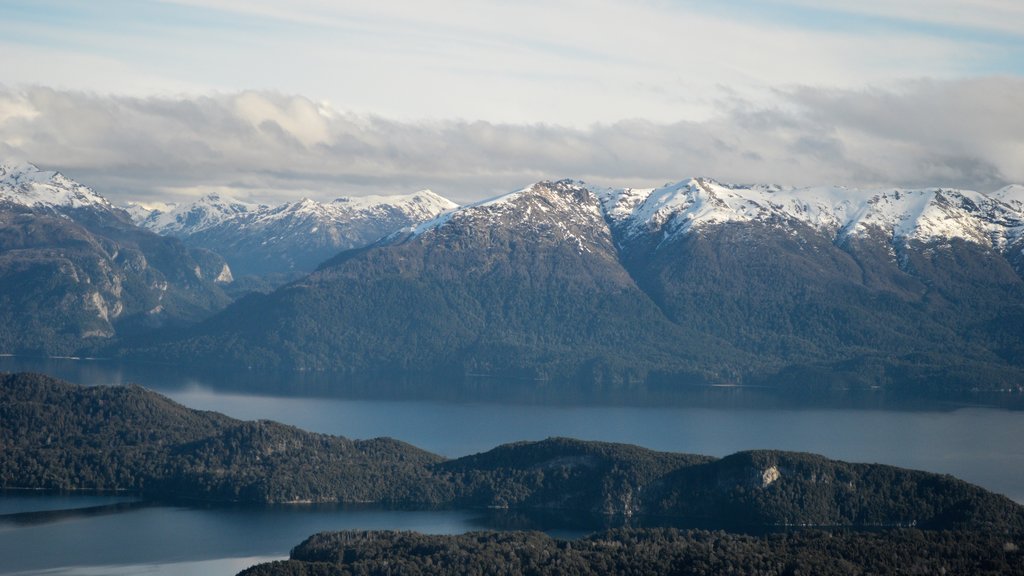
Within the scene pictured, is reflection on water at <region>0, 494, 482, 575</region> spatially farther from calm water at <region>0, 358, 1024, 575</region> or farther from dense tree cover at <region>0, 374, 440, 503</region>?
dense tree cover at <region>0, 374, 440, 503</region>

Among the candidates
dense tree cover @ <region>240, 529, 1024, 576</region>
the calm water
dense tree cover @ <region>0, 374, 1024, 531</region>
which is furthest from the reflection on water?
dense tree cover @ <region>240, 529, 1024, 576</region>

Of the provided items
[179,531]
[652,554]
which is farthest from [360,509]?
[652,554]

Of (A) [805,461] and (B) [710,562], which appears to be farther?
(A) [805,461]

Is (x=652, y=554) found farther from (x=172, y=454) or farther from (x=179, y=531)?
(x=172, y=454)

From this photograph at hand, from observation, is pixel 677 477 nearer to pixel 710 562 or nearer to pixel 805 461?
pixel 805 461

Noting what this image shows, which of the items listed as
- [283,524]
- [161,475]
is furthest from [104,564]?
[161,475]
